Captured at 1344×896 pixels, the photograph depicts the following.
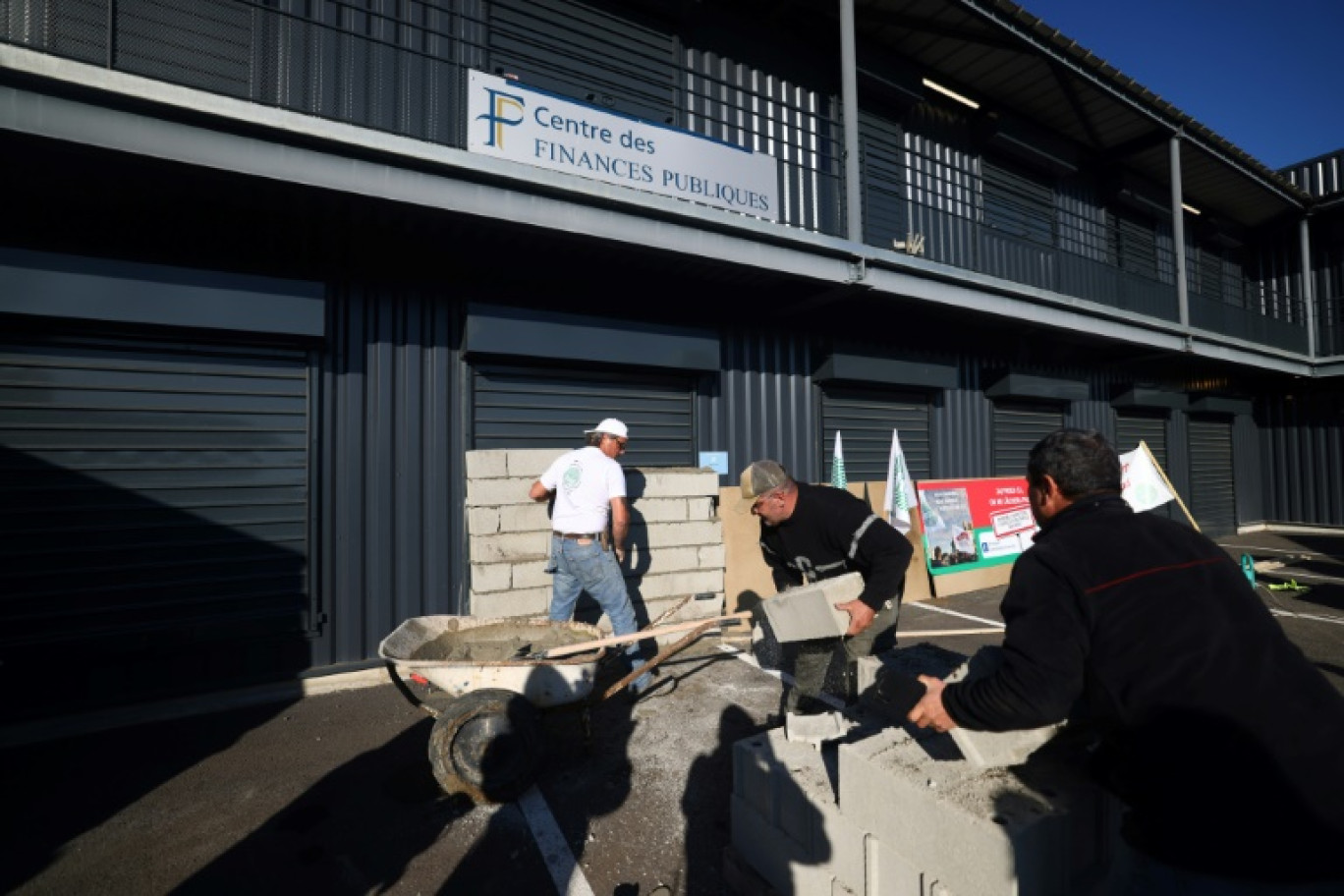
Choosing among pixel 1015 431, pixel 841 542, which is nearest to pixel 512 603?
pixel 841 542

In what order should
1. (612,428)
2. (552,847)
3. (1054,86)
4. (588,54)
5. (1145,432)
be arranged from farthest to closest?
(1145,432), (1054,86), (588,54), (612,428), (552,847)

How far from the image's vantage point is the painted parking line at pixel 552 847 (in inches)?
100

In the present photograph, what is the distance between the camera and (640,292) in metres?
6.68

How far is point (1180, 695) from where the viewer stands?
141 centimetres

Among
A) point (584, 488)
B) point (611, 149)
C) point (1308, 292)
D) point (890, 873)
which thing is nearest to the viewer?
point (890, 873)

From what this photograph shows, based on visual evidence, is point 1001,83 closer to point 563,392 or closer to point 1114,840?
point 563,392

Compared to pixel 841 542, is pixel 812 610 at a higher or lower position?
lower

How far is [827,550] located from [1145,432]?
13.5 metres

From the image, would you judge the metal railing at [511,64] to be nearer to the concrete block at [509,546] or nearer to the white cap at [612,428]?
the white cap at [612,428]

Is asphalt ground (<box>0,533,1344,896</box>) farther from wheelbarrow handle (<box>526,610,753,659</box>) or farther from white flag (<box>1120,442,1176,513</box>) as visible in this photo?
white flag (<box>1120,442,1176,513</box>)

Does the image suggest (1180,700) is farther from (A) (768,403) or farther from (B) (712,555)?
(A) (768,403)

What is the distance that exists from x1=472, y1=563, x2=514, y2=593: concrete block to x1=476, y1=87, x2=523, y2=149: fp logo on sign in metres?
3.86

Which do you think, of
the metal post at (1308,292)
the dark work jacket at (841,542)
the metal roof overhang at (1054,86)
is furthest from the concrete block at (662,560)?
the metal post at (1308,292)

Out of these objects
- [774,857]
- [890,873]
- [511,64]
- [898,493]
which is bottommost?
[774,857]
